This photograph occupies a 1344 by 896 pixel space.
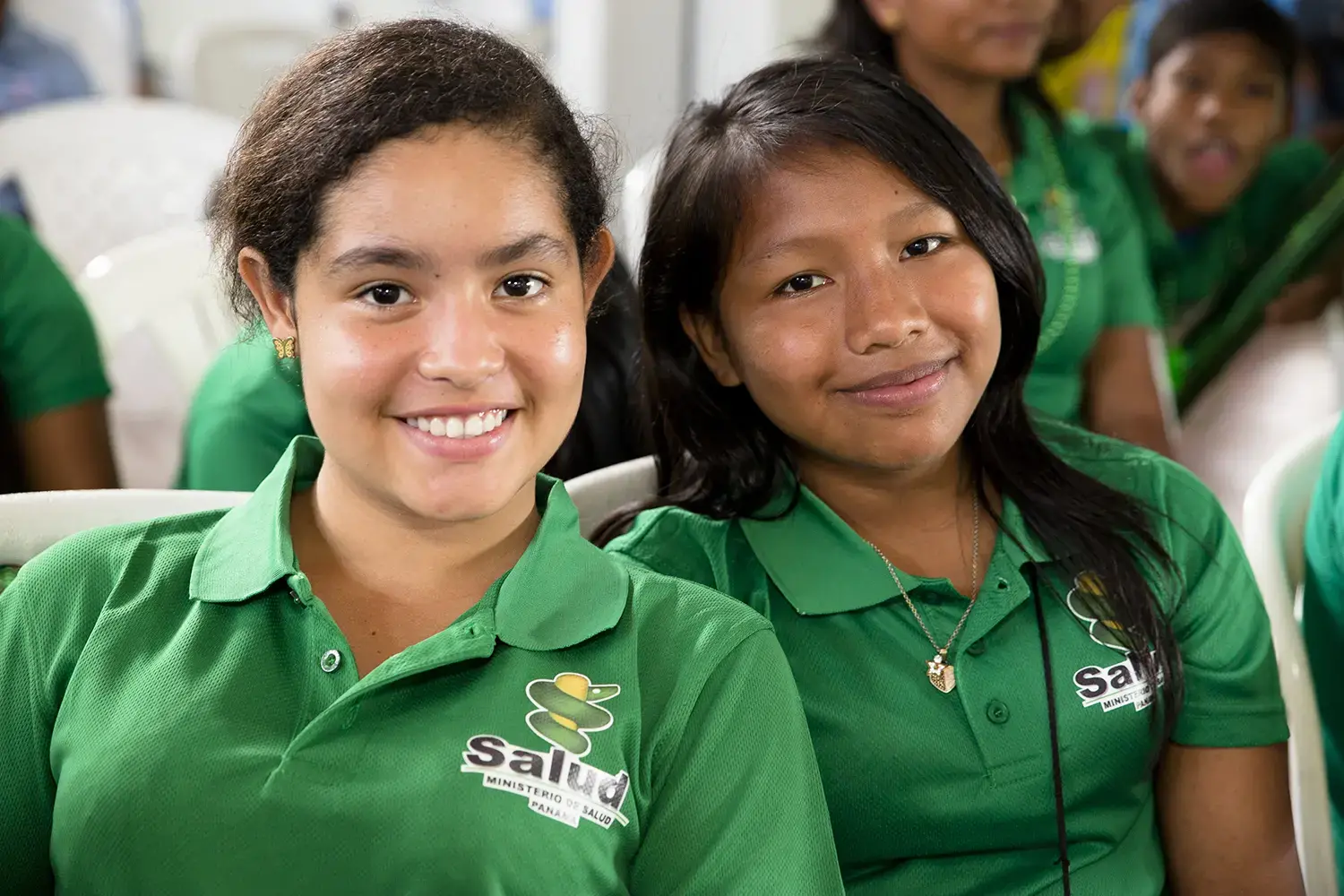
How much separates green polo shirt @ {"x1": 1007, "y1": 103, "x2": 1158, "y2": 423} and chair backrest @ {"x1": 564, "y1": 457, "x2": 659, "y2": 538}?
0.85 m

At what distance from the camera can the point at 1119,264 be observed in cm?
237

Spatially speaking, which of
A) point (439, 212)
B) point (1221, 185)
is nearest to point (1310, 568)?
point (439, 212)

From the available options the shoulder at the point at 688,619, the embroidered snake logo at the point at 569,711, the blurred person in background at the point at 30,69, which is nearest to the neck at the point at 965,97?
the shoulder at the point at 688,619

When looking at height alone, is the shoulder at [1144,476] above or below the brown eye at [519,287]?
below

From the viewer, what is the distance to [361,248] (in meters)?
1.03

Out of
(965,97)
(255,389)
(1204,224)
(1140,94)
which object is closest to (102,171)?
(255,389)

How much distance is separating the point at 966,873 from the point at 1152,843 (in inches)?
8.0

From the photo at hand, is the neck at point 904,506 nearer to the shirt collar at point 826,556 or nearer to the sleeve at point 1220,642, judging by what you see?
the shirt collar at point 826,556

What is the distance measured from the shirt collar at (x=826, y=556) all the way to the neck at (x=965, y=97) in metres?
1.04

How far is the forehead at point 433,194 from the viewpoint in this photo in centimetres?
103

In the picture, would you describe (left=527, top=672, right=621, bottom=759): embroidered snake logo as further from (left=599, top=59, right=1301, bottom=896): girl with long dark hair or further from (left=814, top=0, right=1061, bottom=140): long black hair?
(left=814, top=0, right=1061, bottom=140): long black hair

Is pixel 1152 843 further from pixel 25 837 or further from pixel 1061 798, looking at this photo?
pixel 25 837

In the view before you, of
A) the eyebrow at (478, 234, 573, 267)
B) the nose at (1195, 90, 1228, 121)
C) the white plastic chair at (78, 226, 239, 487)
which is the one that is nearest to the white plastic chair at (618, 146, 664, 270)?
the white plastic chair at (78, 226, 239, 487)

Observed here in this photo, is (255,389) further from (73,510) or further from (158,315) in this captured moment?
(158,315)
